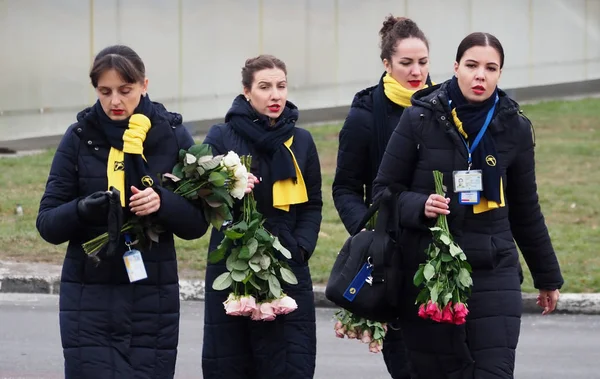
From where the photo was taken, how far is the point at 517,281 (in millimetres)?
5766

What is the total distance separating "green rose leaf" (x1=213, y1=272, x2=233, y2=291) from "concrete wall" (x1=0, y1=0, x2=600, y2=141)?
1326 cm

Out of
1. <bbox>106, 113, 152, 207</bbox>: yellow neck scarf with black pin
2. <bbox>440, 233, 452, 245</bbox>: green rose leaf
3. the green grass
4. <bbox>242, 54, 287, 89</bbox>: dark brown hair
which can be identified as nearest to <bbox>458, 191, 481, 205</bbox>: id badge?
<bbox>440, 233, 452, 245</bbox>: green rose leaf

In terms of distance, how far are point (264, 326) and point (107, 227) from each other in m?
1.28

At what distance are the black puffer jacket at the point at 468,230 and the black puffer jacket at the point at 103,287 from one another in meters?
0.94

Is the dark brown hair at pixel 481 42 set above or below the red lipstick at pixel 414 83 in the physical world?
above

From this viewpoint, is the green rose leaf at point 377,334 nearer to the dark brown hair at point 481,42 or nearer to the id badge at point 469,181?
the id badge at point 469,181

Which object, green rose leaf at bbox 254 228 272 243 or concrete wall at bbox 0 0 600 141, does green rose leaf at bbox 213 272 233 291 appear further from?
concrete wall at bbox 0 0 600 141

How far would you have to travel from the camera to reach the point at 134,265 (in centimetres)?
550

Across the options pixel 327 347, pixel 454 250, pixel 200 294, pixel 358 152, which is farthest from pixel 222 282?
pixel 200 294

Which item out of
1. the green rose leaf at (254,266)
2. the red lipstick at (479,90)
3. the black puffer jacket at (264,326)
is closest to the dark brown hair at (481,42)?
the red lipstick at (479,90)

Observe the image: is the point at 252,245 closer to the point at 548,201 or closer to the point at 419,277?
the point at 419,277

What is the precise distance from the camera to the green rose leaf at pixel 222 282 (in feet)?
20.9

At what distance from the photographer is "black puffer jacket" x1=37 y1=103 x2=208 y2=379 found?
18.1 ft

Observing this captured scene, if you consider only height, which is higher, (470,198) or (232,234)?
(470,198)
